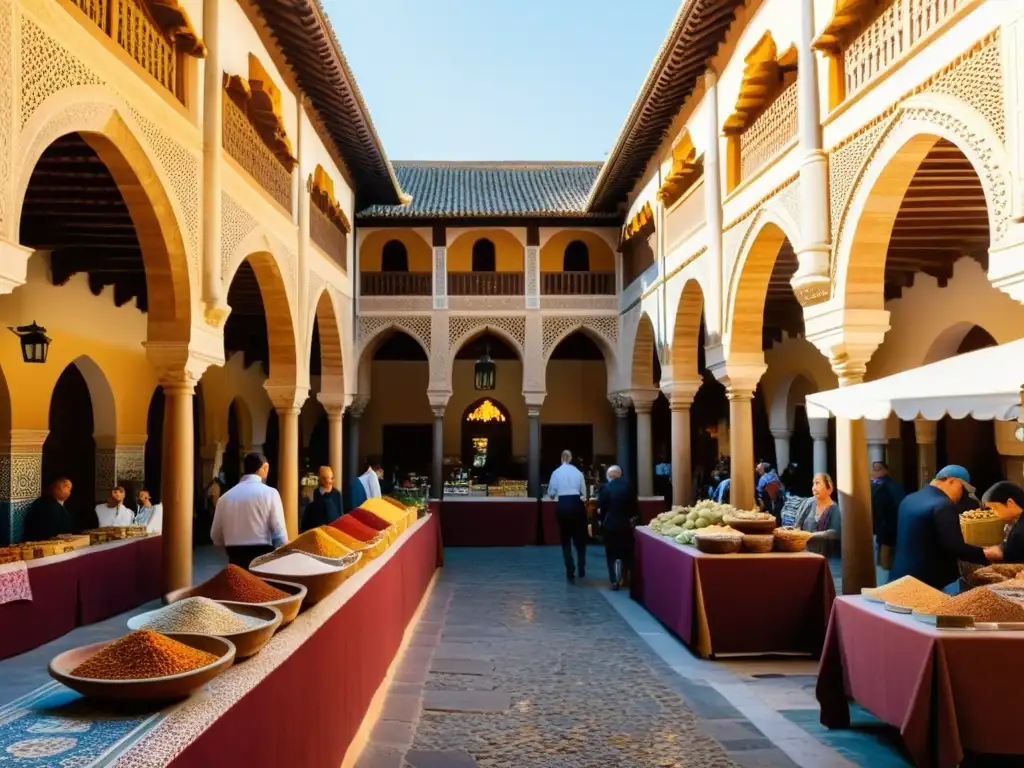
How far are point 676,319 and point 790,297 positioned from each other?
8.23 ft

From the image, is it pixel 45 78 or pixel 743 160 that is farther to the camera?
pixel 743 160

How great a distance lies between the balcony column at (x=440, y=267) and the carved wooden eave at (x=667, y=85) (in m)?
3.64

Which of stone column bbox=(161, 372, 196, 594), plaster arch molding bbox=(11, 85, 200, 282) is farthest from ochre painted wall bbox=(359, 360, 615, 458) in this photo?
plaster arch molding bbox=(11, 85, 200, 282)

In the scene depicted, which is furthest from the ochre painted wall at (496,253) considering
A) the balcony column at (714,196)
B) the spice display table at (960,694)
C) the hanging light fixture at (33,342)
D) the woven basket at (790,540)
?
the spice display table at (960,694)

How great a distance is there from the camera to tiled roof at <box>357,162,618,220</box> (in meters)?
19.2

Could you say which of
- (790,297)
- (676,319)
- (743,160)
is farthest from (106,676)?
(790,297)

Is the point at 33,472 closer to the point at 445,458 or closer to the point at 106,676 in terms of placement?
the point at 106,676

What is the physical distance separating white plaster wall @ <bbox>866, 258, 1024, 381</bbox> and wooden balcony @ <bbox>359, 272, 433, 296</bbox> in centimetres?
899

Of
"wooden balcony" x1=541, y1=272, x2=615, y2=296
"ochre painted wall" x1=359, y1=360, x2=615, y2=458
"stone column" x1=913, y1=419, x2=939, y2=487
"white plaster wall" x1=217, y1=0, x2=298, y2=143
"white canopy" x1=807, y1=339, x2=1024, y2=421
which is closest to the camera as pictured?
"white canopy" x1=807, y1=339, x2=1024, y2=421

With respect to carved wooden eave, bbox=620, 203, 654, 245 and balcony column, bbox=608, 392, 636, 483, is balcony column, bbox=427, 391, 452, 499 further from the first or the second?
carved wooden eave, bbox=620, 203, 654, 245

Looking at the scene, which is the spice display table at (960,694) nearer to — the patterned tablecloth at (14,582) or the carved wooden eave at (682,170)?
the patterned tablecloth at (14,582)

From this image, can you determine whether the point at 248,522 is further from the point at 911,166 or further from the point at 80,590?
the point at 911,166

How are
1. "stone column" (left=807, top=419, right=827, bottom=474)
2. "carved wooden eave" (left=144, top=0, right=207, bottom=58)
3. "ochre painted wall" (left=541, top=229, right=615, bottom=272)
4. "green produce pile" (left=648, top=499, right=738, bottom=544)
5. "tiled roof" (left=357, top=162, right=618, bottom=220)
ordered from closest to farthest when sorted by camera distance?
1. "carved wooden eave" (left=144, top=0, right=207, bottom=58)
2. "green produce pile" (left=648, top=499, right=738, bottom=544)
3. "stone column" (left=807, top=419, right=827, bottom=474)
4. "tiled roof" (left=357, top=162, right=618, bottom=220)
5. "ochre painted wall" (left=541, top=229, right=615, bottom=272)

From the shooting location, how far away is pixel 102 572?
8992 mm
